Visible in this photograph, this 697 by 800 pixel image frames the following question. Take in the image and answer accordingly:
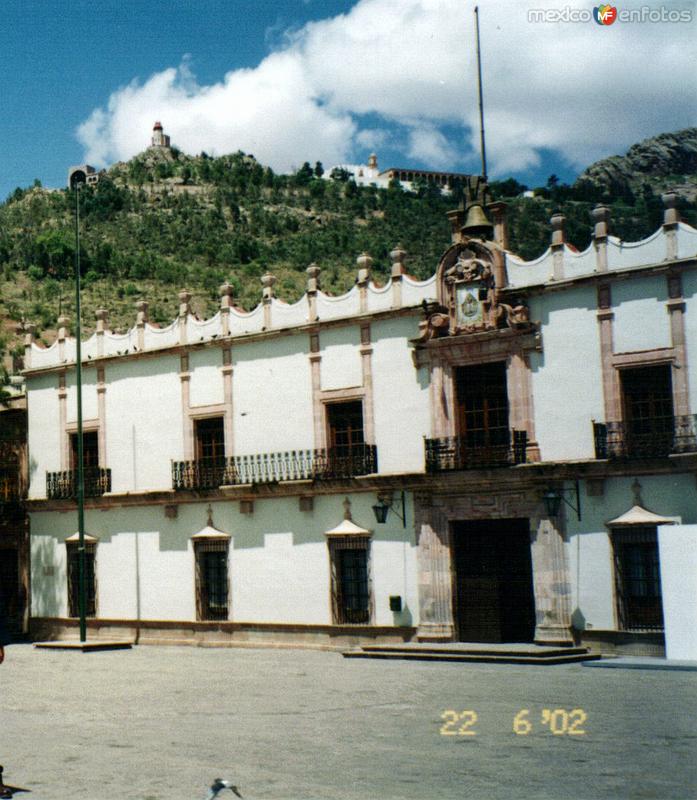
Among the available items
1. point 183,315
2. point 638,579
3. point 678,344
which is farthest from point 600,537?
point 183,315

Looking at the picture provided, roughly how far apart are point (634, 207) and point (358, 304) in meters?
20.7

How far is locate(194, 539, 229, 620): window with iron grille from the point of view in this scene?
27.8 meters

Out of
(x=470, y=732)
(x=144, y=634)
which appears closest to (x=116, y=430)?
(x=144, y=634)

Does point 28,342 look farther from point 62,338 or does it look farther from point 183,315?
point 183,315

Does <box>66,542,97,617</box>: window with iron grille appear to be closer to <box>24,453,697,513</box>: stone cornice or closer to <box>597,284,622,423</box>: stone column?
<box>24,453,697,513</box>: stone cornice

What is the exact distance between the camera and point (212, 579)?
28047mm

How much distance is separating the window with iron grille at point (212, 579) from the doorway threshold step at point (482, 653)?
4980 millimetres

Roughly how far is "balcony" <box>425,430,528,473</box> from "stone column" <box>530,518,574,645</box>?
1.43 metres

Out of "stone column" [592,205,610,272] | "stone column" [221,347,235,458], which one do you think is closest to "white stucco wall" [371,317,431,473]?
"stone column" [221,347,235,458]

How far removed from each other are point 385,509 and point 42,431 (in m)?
11.9

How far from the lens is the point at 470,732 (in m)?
12.6

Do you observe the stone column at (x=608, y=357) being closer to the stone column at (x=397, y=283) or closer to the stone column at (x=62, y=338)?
the stone column at (x=397, y=283)

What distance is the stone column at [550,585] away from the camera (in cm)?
2227

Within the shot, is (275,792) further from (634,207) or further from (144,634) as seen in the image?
(634,207)
